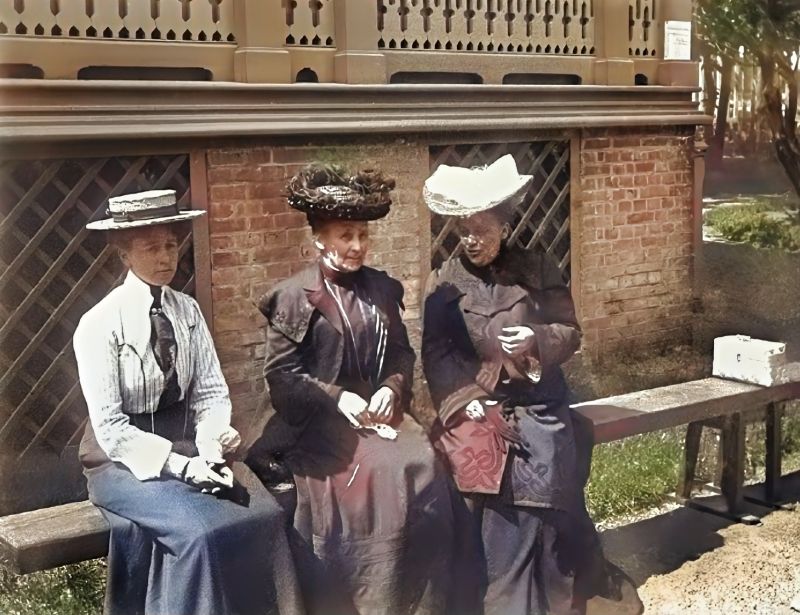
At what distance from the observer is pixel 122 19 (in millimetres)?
3074

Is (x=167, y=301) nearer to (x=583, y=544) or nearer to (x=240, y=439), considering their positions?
(x=240, y=439)

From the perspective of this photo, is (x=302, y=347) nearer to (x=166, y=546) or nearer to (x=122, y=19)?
(x=166, y=546)

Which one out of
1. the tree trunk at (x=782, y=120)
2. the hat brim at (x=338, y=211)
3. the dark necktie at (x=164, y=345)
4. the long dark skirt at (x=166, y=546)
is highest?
the tree trunk at (x=782, y=120)

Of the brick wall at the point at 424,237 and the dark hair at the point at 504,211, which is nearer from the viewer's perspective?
the brick wall at the point at 424,237

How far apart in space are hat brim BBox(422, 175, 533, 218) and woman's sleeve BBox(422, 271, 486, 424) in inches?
12.2

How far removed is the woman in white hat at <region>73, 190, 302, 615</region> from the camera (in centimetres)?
309

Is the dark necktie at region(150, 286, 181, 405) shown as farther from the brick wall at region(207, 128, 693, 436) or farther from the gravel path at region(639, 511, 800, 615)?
the gravel path at region(639, 511, 800, 615)

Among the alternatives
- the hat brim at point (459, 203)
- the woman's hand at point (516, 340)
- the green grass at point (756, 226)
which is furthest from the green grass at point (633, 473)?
the hat brim at point (459, 203)

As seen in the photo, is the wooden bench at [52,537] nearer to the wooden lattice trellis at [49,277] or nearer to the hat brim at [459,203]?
the wooden lattice trellis at [49,277]

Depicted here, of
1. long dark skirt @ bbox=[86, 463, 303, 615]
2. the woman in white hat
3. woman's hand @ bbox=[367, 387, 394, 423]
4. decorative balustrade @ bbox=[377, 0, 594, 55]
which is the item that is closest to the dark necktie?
the woman in white hat

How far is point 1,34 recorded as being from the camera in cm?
289

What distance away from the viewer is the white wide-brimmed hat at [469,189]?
12.2ft

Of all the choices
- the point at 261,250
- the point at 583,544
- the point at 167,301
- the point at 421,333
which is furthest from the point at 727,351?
the point at 167,301

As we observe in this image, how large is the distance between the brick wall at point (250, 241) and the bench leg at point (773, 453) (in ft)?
8.31
